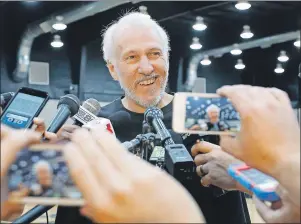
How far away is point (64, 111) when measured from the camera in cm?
107

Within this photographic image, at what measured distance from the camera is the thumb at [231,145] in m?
0.65

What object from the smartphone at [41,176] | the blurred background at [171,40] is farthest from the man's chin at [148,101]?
the blurred background at [171,40]

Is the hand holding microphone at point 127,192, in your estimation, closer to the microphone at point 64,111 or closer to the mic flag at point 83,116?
the microphone at point 64,111

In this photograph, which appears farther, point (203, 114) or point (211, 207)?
point (211, 207)

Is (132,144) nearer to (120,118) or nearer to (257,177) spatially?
(257,177)

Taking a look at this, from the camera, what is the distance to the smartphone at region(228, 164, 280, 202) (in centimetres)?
63

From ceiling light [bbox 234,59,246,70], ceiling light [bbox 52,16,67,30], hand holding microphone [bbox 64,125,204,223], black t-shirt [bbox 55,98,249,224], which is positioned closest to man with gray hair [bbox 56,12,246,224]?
black t-shirt [bbox 55,98,249,224]

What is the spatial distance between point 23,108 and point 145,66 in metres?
0.66

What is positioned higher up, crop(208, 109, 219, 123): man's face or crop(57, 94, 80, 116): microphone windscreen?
crop(57, 94, 80, 116): microphone windscreen

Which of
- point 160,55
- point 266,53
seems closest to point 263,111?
point 160,55

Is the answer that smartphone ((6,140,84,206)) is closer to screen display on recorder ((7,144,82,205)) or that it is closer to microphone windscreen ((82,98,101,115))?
screen display on recorder ((7,144,82,205))

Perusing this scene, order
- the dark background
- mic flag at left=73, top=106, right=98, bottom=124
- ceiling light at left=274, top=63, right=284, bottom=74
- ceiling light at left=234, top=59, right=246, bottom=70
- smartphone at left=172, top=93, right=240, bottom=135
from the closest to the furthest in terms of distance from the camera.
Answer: smartphone at left=172, top=93, right=240, bottom=135 < mic flag at left=73, top=106, right=98, bottom=124 < the dark background < ceiling light at left=234, top=59, right=246, bottom=70 < ceiling light at left=274, top=63, right=284, bottom=74

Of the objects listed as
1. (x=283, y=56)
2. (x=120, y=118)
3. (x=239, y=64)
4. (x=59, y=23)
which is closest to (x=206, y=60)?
(x=239, y=64)

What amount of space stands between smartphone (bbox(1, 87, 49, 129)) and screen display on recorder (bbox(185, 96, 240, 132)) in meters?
0.35
